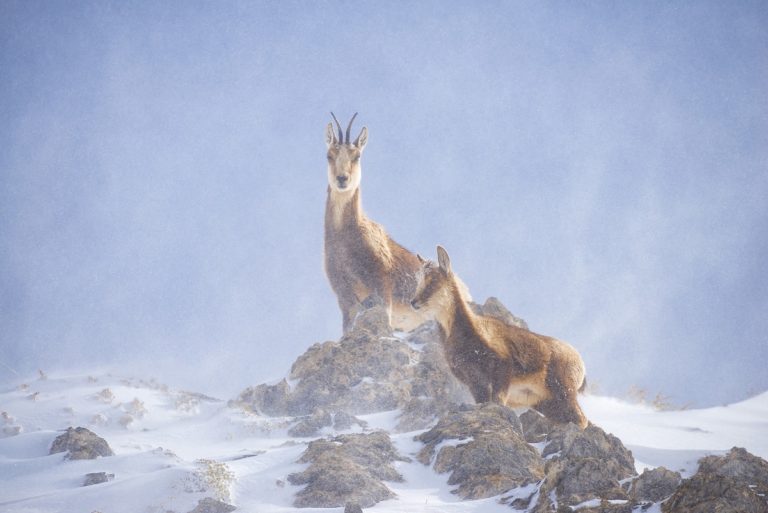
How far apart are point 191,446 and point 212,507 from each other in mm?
5195

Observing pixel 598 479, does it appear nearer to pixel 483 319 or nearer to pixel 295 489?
pixel 295 489

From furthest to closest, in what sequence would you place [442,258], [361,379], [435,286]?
[361,379], [442,258], [435,286]

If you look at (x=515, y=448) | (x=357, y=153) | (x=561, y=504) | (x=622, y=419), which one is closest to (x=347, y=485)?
(x=515, y=448)

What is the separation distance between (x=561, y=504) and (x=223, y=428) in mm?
8273

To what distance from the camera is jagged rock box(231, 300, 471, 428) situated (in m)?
13.0

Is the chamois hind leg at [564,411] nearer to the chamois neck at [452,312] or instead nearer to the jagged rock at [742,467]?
the chamois neck at [452,312]

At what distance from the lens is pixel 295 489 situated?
8.05 meters

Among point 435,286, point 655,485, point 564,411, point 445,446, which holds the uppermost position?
point 435,286

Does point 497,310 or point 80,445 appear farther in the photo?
point 497,310

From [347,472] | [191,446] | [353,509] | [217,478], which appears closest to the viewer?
[353,509]

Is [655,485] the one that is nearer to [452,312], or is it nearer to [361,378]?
[452,312]

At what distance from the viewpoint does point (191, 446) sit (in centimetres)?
1224

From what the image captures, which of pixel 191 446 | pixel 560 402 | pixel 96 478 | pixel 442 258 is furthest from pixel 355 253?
pixel 96 478

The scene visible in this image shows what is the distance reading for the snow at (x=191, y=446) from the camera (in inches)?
306
